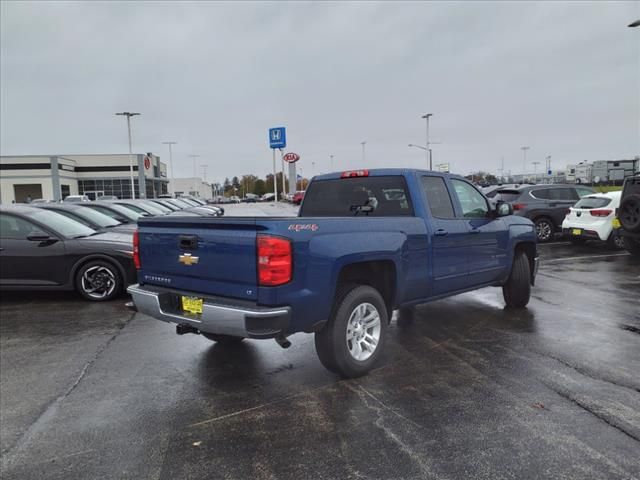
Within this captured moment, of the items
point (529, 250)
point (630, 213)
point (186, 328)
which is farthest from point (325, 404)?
point (630, 213)

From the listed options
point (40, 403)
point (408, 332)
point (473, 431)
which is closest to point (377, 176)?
point (408, 332)

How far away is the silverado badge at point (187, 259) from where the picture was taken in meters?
4.13

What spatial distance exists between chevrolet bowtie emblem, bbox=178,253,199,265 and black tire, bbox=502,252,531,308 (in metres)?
4.51

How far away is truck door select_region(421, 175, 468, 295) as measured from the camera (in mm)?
5199

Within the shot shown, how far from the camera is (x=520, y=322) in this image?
20.4 feet

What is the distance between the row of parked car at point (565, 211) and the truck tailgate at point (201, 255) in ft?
34.8

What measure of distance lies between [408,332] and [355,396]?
2.00 meters

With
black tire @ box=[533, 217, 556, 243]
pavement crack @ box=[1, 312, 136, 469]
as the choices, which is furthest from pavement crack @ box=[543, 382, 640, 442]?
black tire @ box=[533, 217, 556, 243]

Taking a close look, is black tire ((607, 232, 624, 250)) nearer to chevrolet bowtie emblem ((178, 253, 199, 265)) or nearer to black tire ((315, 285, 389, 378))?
black tire ((315, 285, 389, 378))

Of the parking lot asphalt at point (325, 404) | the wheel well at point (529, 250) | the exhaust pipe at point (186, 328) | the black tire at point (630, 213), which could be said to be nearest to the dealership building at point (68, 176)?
the black tire at point (630, 213)

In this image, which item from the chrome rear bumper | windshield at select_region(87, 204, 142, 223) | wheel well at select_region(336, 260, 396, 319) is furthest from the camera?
windshield at select_region(87, 204, 142, 223)

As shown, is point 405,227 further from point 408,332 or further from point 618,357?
point 618,357

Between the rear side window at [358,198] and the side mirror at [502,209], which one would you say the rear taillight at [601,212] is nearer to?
the side mirror at [502,209]

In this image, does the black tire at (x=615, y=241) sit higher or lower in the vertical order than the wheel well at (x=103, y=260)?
lower
